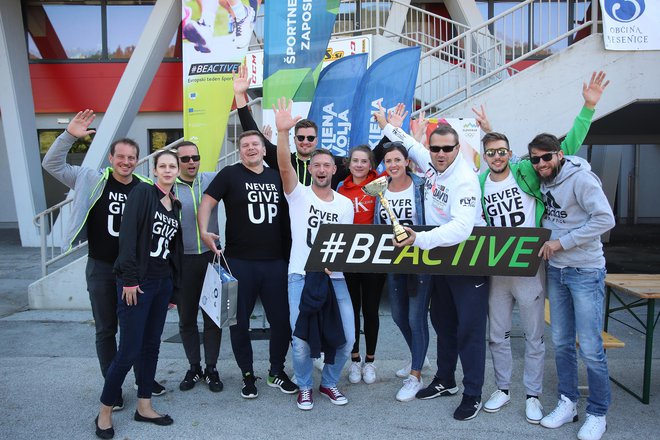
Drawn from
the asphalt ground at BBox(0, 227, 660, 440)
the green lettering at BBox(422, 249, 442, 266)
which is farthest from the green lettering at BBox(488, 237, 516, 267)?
the asphalt ground at BBox(0, 227, 660, 440)

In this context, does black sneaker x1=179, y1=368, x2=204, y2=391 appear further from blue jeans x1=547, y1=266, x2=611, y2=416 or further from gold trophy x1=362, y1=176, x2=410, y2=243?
blue jeans x1=547, y1=266, x2=611, y2=416

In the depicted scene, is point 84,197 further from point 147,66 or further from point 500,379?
point 147,66

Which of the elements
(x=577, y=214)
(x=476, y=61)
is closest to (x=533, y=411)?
(x=577, y=214)

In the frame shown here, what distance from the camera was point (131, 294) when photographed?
3.41 meters

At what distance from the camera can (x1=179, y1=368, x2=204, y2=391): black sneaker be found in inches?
171

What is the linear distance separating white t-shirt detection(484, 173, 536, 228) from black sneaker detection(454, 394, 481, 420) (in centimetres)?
127

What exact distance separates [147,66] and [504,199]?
10097mm

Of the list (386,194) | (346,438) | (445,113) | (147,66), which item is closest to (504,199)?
(386,194)

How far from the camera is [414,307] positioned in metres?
4.20

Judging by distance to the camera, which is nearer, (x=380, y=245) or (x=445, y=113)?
(x=380, y=245)

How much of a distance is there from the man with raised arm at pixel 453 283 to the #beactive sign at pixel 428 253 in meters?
0.16

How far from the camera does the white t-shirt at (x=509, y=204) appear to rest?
3738mm

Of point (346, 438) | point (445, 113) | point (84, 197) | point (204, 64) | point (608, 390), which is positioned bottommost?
point (346, 438)

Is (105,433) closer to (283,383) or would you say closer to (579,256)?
(283,383)
